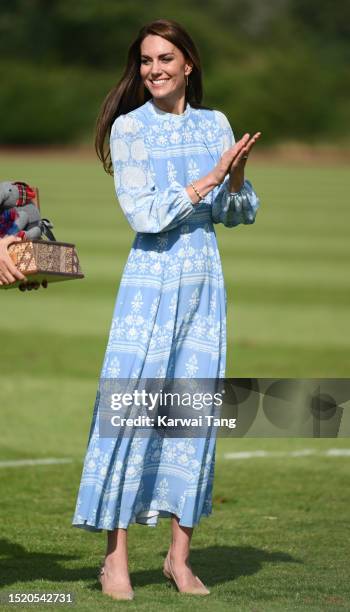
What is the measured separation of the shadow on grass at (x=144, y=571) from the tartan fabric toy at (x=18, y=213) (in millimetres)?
1316

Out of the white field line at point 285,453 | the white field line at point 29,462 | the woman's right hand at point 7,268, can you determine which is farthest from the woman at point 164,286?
the white field line at point 285,453

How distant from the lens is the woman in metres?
4.84

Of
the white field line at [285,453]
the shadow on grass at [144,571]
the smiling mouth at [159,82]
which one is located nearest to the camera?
the smiling mouth at [159,82]

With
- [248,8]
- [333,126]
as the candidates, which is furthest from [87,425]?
[248,8]

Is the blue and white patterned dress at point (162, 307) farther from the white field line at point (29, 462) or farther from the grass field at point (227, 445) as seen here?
the white field line at point (29, 462)

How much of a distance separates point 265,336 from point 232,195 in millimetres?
9029

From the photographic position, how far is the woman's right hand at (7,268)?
4.55 meters

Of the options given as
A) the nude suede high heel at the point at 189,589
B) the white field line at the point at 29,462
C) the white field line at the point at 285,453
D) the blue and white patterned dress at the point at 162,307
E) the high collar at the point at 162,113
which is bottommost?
the nude suede high heel at the point at 189,589

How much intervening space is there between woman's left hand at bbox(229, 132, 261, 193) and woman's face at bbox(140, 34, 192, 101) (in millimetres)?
393

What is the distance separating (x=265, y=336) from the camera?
548 inches

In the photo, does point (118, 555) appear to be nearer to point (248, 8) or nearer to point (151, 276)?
point (151, 276)

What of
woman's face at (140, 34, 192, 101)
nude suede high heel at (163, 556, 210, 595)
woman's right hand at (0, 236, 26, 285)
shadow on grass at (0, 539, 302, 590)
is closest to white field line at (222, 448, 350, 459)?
shadow on grass at (0, 539, 302, 590)

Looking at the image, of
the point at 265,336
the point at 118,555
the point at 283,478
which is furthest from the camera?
the point at 265,336

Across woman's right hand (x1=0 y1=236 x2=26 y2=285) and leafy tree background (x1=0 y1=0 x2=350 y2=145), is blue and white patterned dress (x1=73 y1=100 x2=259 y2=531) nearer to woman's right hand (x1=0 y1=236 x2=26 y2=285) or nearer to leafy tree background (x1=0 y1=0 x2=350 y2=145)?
woman's right hand (x1=0 y1=236 x2=26 y2=285)
